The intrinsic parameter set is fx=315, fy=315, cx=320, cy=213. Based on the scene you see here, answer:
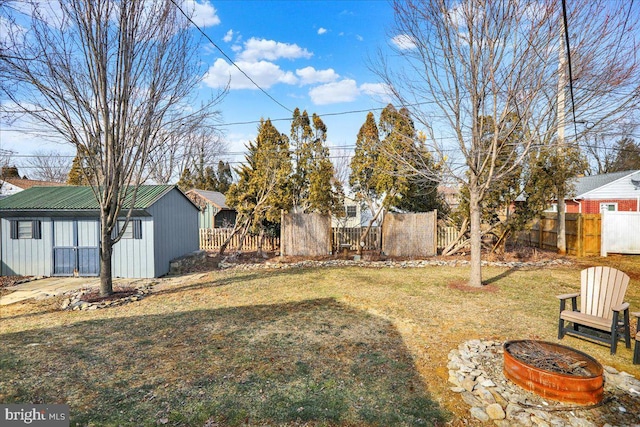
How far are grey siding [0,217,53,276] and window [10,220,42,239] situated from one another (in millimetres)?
92

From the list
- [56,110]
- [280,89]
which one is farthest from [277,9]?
[56,110]

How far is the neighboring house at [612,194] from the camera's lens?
1645 cm

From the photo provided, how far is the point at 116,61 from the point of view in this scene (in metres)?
6.16

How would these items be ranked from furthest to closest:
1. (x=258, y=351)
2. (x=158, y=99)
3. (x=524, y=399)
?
(x=158, y=99)
(x=258, y=351)
(x=524, y=399)

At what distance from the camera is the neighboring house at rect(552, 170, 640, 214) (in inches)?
648

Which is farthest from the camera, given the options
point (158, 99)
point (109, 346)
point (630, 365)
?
point (158, 99)

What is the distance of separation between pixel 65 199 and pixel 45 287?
2.94 m

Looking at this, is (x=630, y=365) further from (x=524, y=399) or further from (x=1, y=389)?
(x=1, y=389)

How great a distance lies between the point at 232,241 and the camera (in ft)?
50.0

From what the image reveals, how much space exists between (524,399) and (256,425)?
91.6 inches

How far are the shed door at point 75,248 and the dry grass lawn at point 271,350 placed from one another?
2.83 meters

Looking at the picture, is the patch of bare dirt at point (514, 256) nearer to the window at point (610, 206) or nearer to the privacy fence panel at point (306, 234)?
the privacy fence panel at point (306, 234)

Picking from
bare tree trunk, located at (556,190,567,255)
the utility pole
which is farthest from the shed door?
bare tree trunk, located at (556,190,567,255)

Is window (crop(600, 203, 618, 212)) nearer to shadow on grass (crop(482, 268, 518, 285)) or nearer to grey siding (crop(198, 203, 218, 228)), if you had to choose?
shadow on grass (crop(482, 268, 518, 285))
